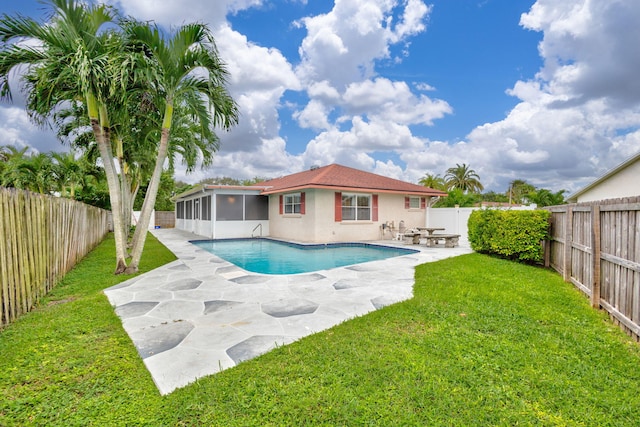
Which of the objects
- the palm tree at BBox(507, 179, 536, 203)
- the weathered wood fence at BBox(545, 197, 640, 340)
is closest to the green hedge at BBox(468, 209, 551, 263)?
the weathered wood fence at BBox(545, 197, 640, 340)

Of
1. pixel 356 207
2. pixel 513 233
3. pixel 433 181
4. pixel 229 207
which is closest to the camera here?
pixel 513 233

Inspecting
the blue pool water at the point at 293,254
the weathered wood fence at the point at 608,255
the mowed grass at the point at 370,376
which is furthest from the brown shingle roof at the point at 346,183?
the mowed grass at the point at 370,376

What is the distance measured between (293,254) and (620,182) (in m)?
16.6

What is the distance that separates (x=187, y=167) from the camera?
42.4 feet

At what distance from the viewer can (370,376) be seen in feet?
9.11

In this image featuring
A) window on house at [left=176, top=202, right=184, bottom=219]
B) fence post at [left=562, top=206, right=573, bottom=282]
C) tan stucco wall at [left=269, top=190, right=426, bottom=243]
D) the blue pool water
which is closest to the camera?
fence post at [left=562, top=206, right=573, bottom=282]

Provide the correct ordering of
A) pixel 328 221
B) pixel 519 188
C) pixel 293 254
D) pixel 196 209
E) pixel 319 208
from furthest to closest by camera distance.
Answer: pixel 519 188
pixel 196 209
pixel 328 221
pixel 319 208
pixel 293 254

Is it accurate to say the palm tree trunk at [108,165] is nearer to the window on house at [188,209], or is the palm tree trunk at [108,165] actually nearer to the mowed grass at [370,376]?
the mowed grass at [370,376]

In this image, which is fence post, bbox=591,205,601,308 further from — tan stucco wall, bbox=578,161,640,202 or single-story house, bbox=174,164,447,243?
tan stucco wall, bbox=578,161,640,202

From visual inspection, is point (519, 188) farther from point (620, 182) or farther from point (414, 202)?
point (414, 202)

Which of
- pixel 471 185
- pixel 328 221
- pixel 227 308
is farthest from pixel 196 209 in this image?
pixel 471 185

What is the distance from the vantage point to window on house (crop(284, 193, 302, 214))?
1546 cm

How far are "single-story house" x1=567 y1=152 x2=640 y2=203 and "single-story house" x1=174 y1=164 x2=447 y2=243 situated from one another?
849 cm

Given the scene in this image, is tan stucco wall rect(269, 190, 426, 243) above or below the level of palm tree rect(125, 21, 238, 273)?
below
